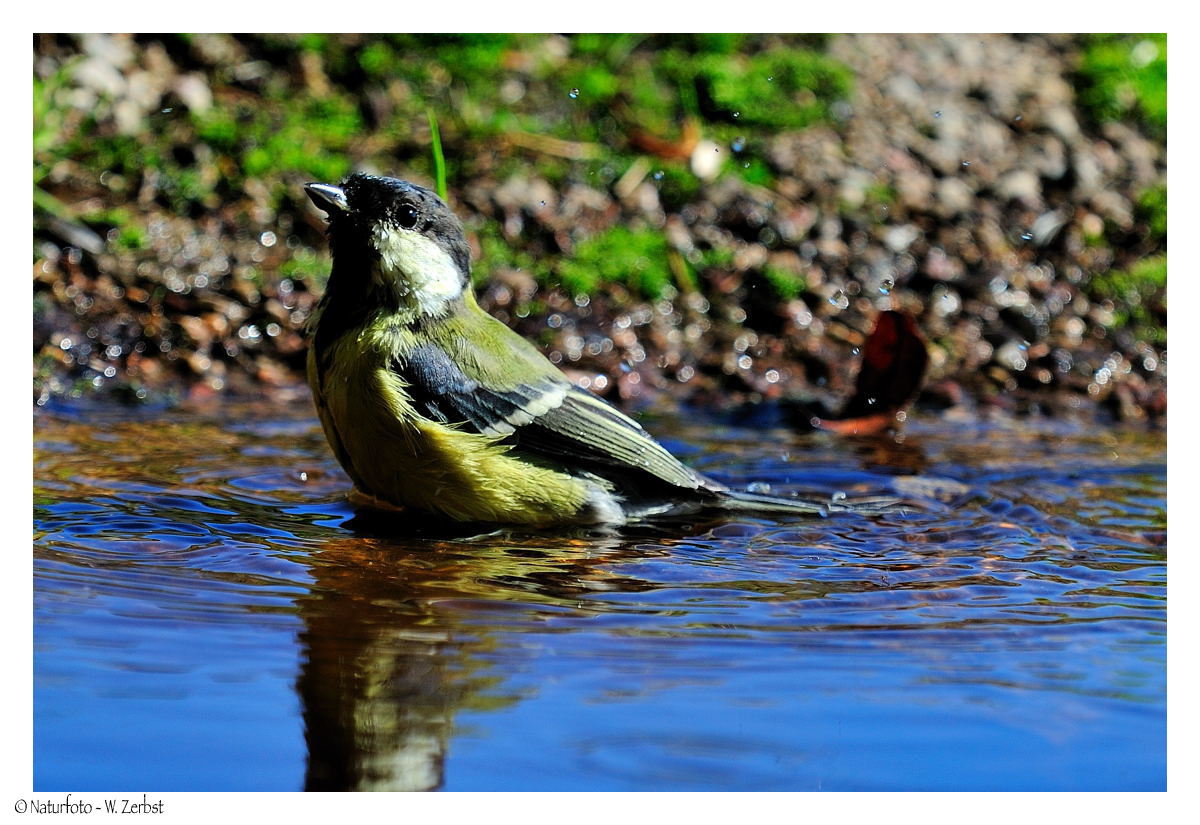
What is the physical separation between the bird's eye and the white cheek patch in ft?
0.08

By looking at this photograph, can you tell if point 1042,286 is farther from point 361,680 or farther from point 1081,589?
point 361,680

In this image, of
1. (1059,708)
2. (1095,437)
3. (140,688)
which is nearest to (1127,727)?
(1059,708)

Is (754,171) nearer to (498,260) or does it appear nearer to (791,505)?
(498,260)

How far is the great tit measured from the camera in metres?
4.25

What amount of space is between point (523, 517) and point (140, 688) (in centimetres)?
179

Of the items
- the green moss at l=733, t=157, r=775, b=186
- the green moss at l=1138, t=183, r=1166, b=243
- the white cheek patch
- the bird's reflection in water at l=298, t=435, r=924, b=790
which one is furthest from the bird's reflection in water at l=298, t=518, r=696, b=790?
the green moss at l=1138, t=183, r=1166, b=243

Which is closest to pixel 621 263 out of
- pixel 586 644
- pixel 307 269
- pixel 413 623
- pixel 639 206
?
pixel 639 206

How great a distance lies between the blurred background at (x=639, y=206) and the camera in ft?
21.5

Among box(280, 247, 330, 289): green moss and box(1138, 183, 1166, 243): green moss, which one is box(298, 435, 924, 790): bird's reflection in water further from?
box(1138, 183, 1166, 243): green moss

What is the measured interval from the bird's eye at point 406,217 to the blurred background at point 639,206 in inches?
85.0

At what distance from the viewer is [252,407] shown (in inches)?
238

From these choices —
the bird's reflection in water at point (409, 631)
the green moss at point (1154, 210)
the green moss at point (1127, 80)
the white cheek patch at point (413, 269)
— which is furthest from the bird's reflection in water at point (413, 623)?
→ the green moss at point (1127, 80)

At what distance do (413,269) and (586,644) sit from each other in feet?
5.73

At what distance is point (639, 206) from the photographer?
738 cm
